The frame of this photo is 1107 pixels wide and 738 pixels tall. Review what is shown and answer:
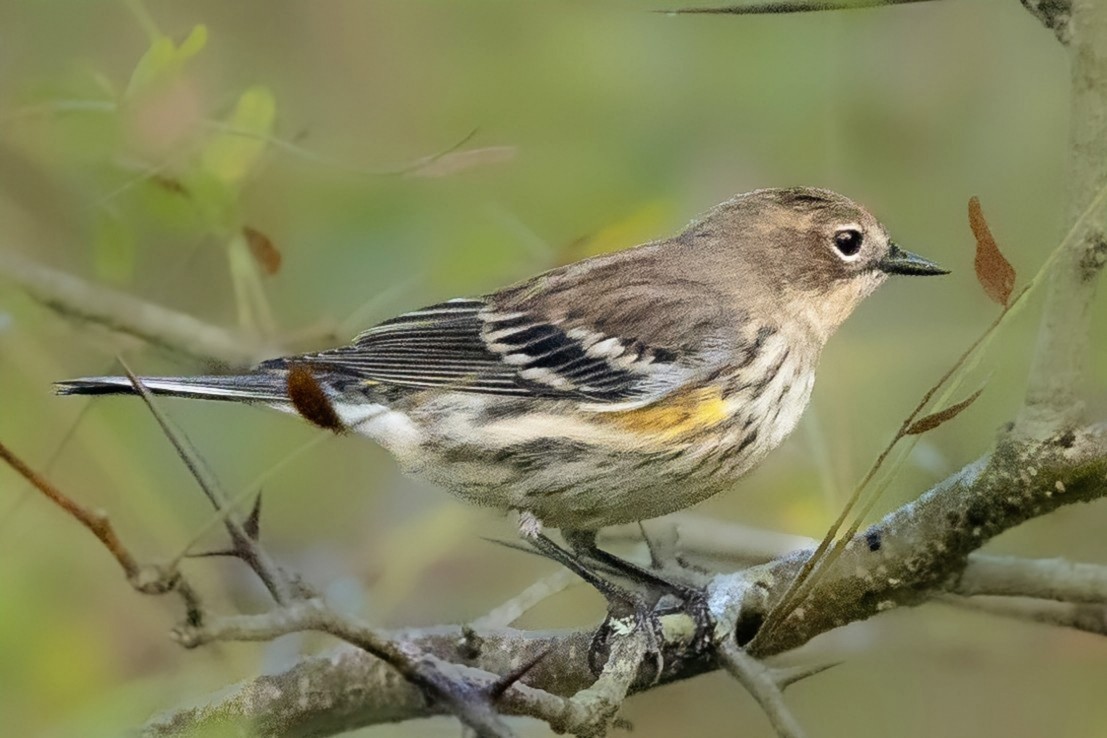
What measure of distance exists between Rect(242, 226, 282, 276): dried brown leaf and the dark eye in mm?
530

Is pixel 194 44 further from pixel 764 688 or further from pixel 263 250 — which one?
pixel 764 688

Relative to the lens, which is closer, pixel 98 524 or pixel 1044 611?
pixel 98 524

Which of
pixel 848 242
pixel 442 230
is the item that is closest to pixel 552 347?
pixel 442 230

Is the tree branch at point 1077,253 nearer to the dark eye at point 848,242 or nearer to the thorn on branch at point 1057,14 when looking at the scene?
the thorn on branch at point 1057,14

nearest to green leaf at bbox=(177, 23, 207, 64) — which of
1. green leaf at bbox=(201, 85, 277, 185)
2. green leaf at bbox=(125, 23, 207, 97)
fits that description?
green leaf at bbox=(125, 23, 207, 97)

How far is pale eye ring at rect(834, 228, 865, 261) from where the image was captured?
3.76 ft

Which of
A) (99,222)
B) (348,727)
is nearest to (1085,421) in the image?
(348,727)

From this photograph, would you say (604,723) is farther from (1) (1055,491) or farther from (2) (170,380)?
(2) (170,380)

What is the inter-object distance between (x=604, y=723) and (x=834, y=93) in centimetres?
87

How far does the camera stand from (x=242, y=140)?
114 centimetres

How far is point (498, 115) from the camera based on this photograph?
1489 millimetres

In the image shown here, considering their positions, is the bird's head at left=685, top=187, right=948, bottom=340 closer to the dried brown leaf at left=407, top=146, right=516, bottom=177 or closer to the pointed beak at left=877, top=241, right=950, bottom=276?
the pointed beak at left=877, top=241, right=950, bottom=276

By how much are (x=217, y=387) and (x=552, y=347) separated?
32cm

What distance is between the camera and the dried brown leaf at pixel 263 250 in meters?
1.11
